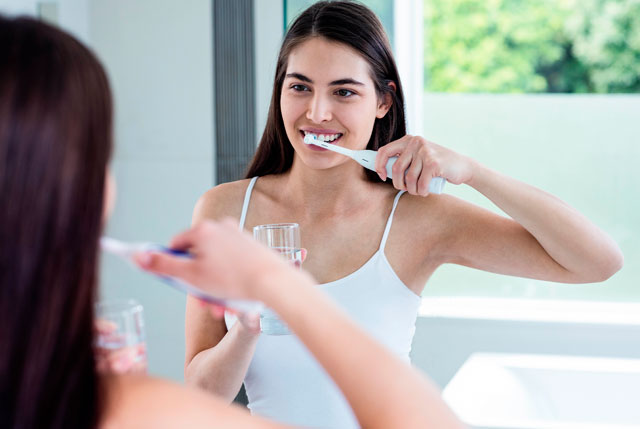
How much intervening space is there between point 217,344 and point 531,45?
29.0 feet

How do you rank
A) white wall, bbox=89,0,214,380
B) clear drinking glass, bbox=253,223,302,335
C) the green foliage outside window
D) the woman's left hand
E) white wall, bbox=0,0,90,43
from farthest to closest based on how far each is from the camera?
the green foliage outside window < white wall, bbox=89,0,214,380 < white wall, bbox=0,0,90,43 < the woman's left hand < clear drinking glass, bbox=253,223,302,335

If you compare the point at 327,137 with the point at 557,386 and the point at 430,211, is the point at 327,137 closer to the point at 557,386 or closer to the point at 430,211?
the point at 430,211

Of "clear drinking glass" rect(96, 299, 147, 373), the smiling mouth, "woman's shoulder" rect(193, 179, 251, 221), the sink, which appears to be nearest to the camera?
"clear drinking glass" rect(96, 299, 147, 373)

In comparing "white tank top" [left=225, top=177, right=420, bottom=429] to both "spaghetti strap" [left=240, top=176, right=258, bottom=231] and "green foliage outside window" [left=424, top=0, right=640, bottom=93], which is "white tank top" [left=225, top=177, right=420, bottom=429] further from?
"green foliage outside window" [left=424, top=0, right=640, bottom=93]

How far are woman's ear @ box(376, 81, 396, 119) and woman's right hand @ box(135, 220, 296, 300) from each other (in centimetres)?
105

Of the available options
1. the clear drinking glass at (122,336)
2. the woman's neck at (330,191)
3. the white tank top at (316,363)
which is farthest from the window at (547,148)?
the clear drinking glass at (122,336)

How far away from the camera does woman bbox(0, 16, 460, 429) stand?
0.65 m

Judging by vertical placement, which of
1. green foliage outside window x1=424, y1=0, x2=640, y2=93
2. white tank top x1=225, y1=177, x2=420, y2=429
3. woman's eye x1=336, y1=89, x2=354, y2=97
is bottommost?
white tank top x1=225, y1=177, x2=420, y2=429

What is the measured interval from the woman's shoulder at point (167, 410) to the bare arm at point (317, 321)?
90 mm

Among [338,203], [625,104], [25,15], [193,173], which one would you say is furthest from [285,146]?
[625,104]

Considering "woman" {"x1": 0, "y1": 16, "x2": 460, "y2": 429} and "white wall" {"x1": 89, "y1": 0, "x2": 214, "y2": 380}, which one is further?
"white wall" {"x1": 89, "y1": 0, "x2": 214, "y2": 380}

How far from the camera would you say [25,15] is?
709 mm

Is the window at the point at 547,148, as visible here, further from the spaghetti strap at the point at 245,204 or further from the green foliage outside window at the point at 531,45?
the green foliage outside window at the point at 531,45

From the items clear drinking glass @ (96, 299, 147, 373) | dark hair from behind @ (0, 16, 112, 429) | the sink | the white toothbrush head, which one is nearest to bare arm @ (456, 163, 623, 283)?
the white toothbrush head
